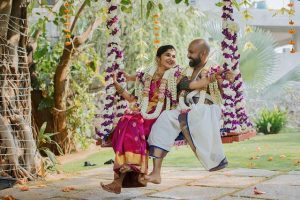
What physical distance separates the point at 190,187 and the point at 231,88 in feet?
3.46

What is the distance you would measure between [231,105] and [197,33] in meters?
8.06

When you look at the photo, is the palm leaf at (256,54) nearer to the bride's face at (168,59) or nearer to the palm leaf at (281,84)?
the palm leaf at (281,84)

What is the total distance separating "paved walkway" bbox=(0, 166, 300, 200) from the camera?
162 inches

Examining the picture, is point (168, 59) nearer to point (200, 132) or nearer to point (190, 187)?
point (200, 132)

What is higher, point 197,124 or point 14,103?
point 14,103

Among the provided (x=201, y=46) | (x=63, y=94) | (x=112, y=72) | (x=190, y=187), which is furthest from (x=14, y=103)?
(x=63, y=94)

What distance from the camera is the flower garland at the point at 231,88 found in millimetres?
4051

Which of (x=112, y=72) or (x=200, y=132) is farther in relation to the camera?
(x=112, y=72)

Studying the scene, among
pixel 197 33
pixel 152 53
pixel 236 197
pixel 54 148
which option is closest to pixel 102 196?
pixel 236 197

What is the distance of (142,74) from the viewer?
4.07 m

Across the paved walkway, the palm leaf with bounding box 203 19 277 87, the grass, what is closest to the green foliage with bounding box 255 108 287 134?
the palm leaf with bounding box 203 19 277 87

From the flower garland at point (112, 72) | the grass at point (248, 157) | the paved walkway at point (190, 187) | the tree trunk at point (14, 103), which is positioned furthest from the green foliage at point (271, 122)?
the flower garland at point (112, 72)

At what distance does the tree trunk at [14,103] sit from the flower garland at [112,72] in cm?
146

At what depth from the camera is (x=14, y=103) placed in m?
5.47
